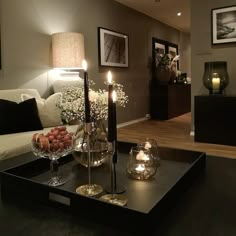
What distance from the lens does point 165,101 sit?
5941 millimetres

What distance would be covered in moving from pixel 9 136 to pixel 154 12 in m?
4.61

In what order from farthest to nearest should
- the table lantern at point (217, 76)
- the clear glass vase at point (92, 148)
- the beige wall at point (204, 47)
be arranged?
the beige wall at point (204, 47)
the table lantern at point (217, 76)
the clear glass vase at point (92, 148)

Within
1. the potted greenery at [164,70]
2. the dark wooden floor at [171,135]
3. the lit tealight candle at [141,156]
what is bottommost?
the dark wooden floor at [171,135]

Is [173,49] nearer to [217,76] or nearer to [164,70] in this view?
[164,70]

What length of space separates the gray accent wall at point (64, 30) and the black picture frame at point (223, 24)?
1.81 metres

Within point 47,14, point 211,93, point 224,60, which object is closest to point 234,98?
point 211,93

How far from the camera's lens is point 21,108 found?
2445 millimetres

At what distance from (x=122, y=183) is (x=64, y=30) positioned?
3273mm

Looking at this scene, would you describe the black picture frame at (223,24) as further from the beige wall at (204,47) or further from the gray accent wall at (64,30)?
the gray accent wall at (64,30)

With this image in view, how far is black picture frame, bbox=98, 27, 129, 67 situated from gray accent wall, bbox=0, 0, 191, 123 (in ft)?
0.33

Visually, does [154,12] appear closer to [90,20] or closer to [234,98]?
[90,20]

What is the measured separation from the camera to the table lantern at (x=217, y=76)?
371 cm

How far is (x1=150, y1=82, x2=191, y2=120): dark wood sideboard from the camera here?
19.5 feet

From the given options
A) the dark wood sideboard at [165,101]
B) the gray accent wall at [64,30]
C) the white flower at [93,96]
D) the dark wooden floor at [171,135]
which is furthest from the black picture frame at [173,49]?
the white flower at [93,96]
